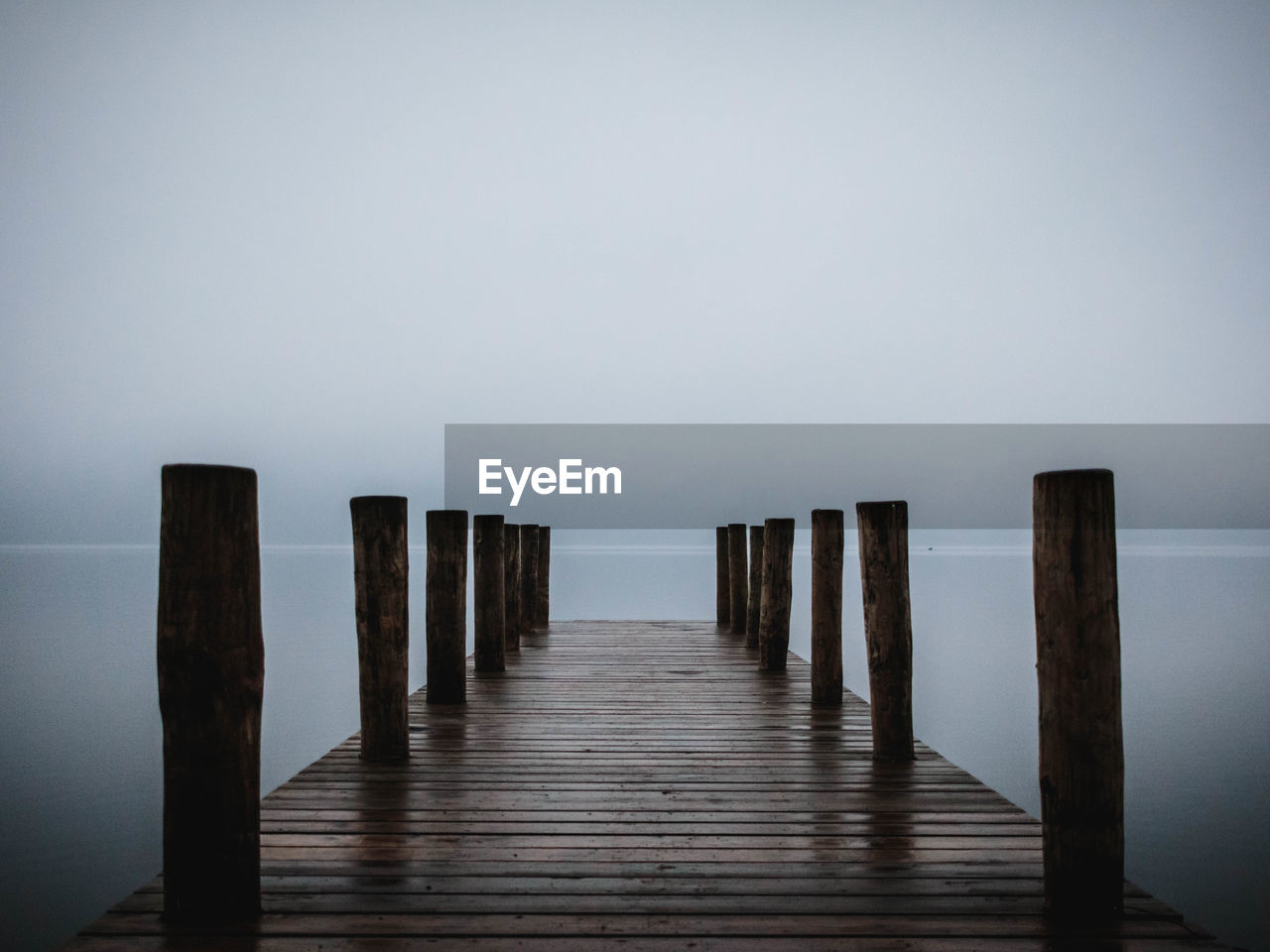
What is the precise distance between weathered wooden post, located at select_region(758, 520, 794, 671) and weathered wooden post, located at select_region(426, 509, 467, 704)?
2842 mm

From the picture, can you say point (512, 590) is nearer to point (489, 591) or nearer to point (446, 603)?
point (489, 591)

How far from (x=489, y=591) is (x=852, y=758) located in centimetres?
381

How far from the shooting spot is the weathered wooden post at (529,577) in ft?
38.5

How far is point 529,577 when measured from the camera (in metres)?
12.3

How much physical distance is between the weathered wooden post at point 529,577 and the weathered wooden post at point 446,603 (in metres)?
5.32

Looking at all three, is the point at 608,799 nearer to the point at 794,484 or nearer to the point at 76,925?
the point at 76,925

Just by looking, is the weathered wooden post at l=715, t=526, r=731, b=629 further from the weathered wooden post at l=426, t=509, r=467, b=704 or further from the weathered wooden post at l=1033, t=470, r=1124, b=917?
the weathered wooden post at l=1033, t=470, r=1124, b=917

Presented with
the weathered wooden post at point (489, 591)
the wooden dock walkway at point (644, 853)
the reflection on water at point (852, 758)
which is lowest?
the reflection on water at point (852, 758)

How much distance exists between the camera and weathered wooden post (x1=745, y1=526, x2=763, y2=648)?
376 inches

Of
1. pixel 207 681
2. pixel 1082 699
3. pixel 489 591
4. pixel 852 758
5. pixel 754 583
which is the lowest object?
pixel 852 758

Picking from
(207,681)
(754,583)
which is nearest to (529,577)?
(754,583)

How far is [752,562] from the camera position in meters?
9.66

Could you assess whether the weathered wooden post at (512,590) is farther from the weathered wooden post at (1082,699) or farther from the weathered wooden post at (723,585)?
the weathered wooden post at (1082,699)

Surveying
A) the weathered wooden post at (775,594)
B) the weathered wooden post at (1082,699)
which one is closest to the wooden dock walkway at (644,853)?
the weathered wooden post at (1082,699)
